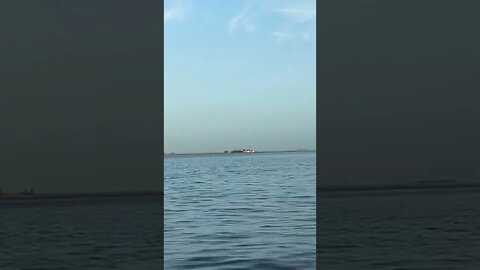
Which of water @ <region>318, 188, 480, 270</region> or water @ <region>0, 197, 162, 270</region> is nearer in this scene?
water @ <region>318, 188, 480, 270</region>

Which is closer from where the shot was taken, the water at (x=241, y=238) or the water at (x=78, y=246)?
the water at (x=241, y=238)

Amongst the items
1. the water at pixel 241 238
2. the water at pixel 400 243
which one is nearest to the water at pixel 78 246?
the water at pixel 241 238

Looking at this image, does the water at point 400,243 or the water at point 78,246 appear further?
the water at point 78,246

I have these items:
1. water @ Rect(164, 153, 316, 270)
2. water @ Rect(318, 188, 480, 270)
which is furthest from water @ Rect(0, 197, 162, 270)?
water @ Rect(318, 188, 480, 270)

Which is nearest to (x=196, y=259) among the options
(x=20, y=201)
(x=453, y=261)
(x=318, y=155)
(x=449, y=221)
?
(x=318, y=155)

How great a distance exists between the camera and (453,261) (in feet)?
38.0

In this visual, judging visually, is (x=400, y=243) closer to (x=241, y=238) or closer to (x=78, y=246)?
(x=241, y=238)

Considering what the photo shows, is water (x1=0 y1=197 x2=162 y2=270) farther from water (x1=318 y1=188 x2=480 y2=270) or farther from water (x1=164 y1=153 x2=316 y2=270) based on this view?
water (x1=318 y1=188 x2=480 y2=270)

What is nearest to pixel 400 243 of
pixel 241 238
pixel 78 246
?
pixel 241 238

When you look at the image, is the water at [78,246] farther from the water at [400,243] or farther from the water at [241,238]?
the water at [400,243]

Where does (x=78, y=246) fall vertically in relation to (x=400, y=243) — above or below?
below

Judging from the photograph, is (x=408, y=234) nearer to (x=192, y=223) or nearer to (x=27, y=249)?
(x=192, y=223)

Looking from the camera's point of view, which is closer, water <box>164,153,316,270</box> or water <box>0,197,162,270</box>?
water <box>164,153,316,270</box>

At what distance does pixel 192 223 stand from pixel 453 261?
10854 mm
